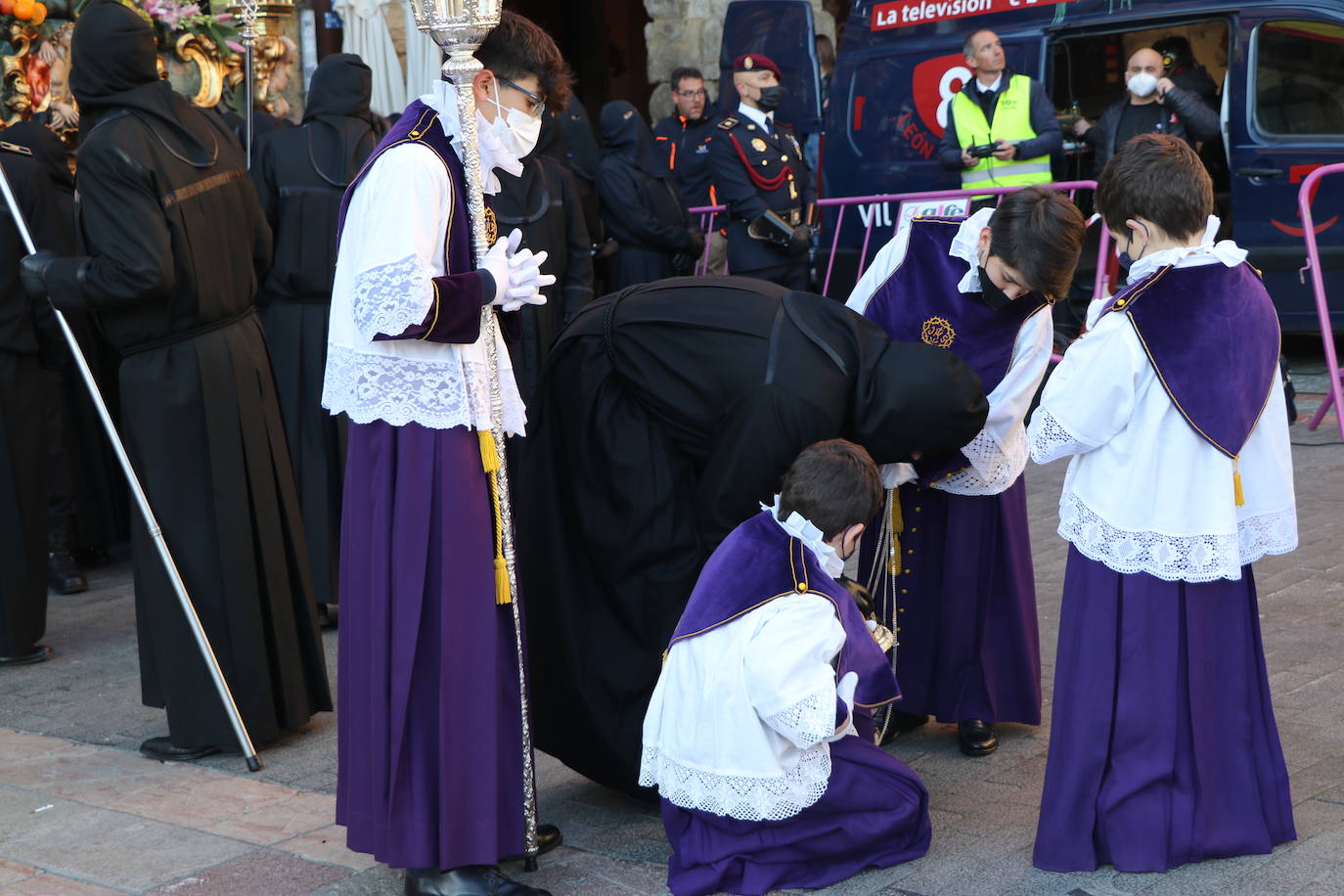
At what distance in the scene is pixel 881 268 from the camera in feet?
14.0

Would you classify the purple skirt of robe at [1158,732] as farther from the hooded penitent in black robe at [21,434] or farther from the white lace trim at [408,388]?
the hooded penitent in black robe at [21,434]

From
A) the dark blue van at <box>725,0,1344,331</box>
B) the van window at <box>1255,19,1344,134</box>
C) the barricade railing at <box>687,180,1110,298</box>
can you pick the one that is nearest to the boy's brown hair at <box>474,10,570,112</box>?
the barricade railing at <box>687,180,1110,298</box>

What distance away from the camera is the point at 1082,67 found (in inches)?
393

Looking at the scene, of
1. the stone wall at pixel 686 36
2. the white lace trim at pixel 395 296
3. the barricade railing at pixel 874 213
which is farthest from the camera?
the stone wall at pixel 686 36

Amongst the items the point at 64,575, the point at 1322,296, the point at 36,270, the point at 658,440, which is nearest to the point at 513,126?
the point at 658,440

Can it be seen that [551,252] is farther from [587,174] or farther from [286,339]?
[587,174]

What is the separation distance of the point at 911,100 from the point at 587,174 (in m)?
2.14

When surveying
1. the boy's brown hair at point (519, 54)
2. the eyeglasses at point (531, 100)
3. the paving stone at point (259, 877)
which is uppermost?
the boy's brown hair at point (519, 54)

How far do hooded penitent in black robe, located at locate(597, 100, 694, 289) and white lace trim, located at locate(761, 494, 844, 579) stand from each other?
5.63 meters

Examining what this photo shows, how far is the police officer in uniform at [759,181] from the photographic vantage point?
9.02 m

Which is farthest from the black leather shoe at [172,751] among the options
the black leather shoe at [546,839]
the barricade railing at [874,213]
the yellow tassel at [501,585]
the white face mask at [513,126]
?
the barricade railing at [874,213]

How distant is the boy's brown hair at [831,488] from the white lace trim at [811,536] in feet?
0.03

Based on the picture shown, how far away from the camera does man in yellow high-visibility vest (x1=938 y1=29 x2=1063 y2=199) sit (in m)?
8.92

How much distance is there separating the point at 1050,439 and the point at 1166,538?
0.32 meters
